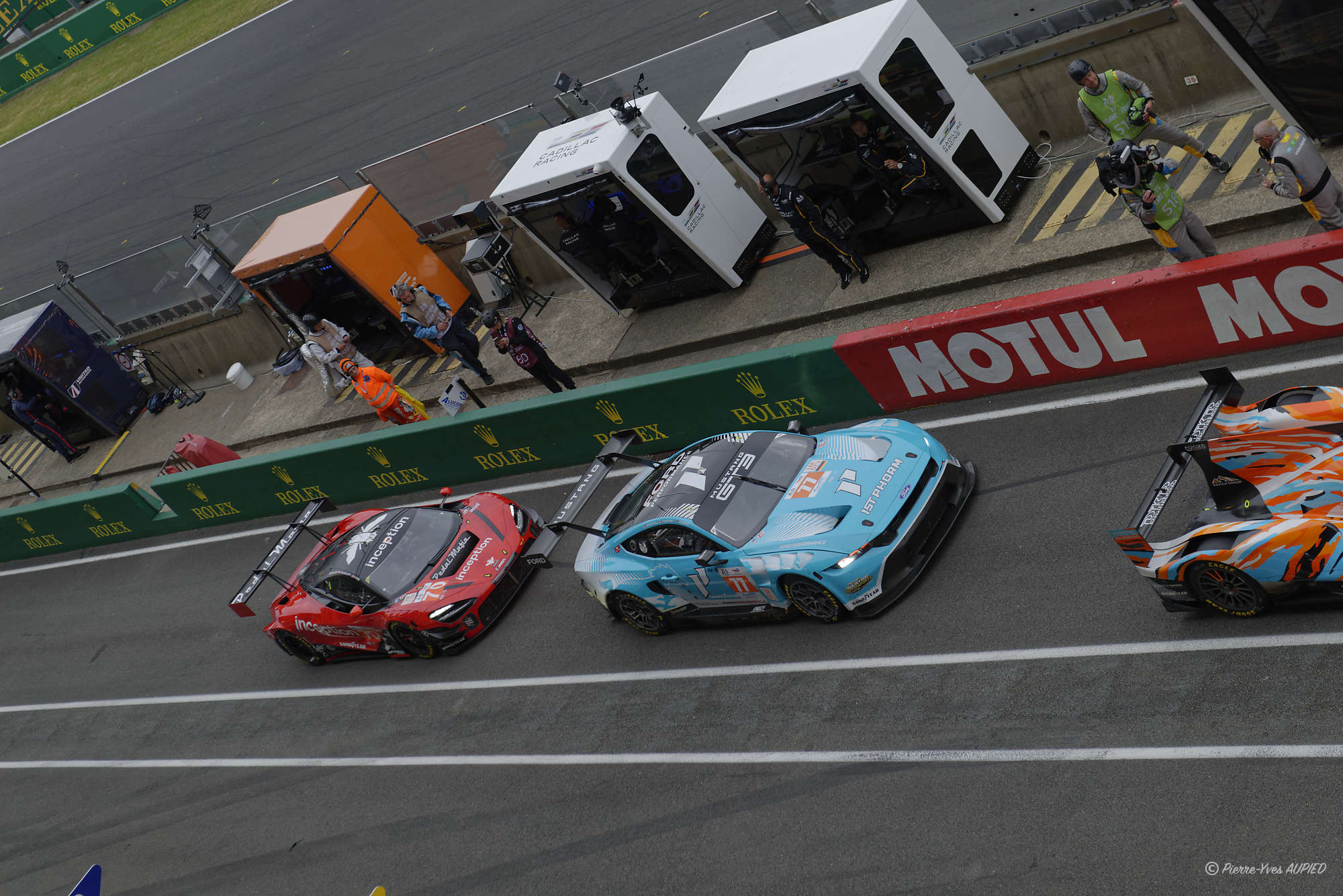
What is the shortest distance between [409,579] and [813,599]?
5.34 m

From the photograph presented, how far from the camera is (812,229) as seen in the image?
14547 mm

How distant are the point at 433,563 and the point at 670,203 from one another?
6.12 m

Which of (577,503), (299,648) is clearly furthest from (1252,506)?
(299,648)

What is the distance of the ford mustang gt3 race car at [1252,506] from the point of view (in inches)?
301

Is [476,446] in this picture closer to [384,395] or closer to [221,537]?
[384,395]

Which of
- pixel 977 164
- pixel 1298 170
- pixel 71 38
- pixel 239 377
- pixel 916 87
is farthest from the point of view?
pixel 71 38

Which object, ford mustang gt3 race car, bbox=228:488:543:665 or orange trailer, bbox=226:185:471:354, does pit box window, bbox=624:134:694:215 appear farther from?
orange trailer, bbox=226:185:471:354

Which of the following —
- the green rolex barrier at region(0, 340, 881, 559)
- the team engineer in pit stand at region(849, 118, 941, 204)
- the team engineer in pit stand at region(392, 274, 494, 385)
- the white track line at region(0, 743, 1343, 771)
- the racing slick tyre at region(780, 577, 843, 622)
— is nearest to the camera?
the white track line at region(0, 743, 1343, 771)

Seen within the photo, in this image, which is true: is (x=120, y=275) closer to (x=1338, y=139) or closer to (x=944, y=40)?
(x=944, y=40)

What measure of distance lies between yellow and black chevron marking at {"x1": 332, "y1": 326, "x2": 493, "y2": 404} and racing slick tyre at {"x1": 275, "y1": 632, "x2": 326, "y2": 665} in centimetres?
630

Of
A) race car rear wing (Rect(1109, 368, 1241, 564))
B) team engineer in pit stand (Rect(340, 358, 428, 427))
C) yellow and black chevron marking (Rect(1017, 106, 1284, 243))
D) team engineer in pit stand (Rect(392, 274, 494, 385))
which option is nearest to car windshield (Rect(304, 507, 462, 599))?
team engineer in pit stand (Rect(340, 358, 428, 427))

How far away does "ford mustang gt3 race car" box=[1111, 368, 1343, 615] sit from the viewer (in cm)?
763

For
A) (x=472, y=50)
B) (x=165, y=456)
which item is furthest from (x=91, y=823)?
(x=472, y=50)

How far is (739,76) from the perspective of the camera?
14.9 metres
